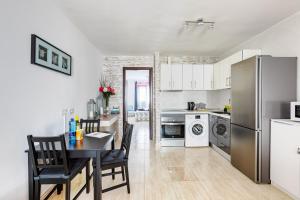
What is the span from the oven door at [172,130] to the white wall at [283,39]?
245cm

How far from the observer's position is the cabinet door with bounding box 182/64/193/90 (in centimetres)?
493

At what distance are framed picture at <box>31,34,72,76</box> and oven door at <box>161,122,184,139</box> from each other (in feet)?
8.67

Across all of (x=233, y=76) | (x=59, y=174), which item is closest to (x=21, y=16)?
(x=59, y=174)

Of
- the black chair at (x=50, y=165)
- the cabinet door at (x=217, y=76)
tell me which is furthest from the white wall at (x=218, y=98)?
the black chair at (x=50, y=165)

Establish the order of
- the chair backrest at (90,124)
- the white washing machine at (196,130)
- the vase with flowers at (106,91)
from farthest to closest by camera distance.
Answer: the vase with flowers at (106,91) < the white washing machine at (196,130) < the chair backrest at (90,124)

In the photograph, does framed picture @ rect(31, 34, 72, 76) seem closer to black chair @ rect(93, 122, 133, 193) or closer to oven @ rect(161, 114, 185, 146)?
black chair @ rect(93, 122, 133, 193)

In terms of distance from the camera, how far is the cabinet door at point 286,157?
85.5 inches

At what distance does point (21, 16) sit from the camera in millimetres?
1772

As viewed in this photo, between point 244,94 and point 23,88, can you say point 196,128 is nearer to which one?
point 244,94

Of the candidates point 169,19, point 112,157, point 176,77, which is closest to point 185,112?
point 176,77

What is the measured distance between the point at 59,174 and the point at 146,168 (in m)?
1.78

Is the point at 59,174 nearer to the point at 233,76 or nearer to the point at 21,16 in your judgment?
the point at 21,16

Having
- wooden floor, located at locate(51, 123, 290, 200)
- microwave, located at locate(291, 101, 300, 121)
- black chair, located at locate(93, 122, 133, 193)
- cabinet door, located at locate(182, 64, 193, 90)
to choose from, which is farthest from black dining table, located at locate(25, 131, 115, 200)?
cabinet door, located at locate(182, 64, 193, 90)

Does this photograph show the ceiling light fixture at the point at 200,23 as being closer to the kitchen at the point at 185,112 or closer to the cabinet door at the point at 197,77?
the kitchen at the point at 185,112
